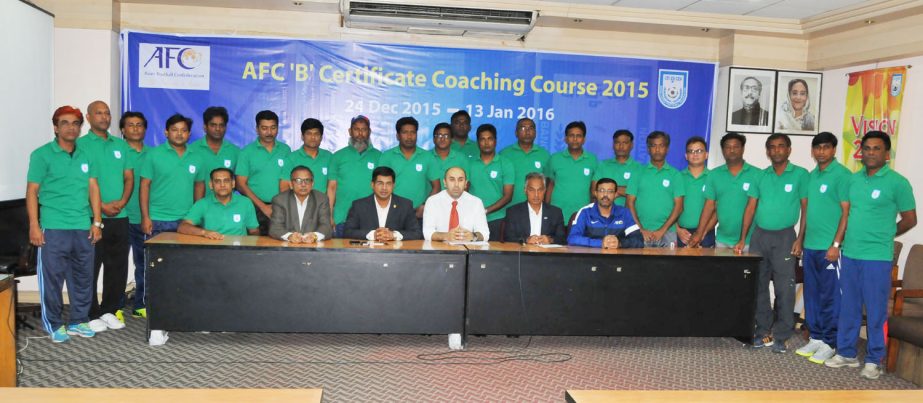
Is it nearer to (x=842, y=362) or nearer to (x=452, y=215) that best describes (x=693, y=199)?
(x=842, y=362)

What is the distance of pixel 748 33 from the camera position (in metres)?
6.66

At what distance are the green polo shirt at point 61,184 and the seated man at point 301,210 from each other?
124 cm

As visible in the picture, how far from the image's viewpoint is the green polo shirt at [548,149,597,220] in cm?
594

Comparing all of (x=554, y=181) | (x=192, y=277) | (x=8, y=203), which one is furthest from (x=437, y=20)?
(x=8, y=203)

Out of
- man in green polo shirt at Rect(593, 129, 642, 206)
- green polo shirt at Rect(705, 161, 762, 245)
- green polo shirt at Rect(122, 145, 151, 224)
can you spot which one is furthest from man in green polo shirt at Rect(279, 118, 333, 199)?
green polo shirt at Rect(705, 161, 762, 245)

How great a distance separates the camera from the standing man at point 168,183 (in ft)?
16.9

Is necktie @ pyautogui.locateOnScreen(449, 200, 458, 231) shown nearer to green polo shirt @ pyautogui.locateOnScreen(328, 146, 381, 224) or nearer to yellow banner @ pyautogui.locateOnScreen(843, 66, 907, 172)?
green polo shirt @ pyautogui.locateOnScreen(328, 146, 381, 224)

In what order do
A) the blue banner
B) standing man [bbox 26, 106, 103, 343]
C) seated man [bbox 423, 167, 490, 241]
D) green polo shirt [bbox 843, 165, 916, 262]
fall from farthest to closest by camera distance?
the blue banner, seated man [bbox 423, 167, 490, 241], standing man [bbox 26, 106, 103, 343], green polo shirt [bbox 843, 165, 916, 262]

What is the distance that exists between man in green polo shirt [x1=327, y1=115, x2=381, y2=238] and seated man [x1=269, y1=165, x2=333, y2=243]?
0.78 metres

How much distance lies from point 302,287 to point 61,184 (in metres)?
1.75

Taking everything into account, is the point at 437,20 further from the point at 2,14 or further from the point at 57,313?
the point at 57,313

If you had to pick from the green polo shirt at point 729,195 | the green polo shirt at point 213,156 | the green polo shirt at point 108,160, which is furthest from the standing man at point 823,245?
the green polo shirt at point 108,160

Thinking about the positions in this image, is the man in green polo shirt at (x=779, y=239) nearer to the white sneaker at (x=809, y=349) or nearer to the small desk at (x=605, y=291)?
the white sneaker at (x=809, y=349)

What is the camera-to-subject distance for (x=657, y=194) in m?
5.50
